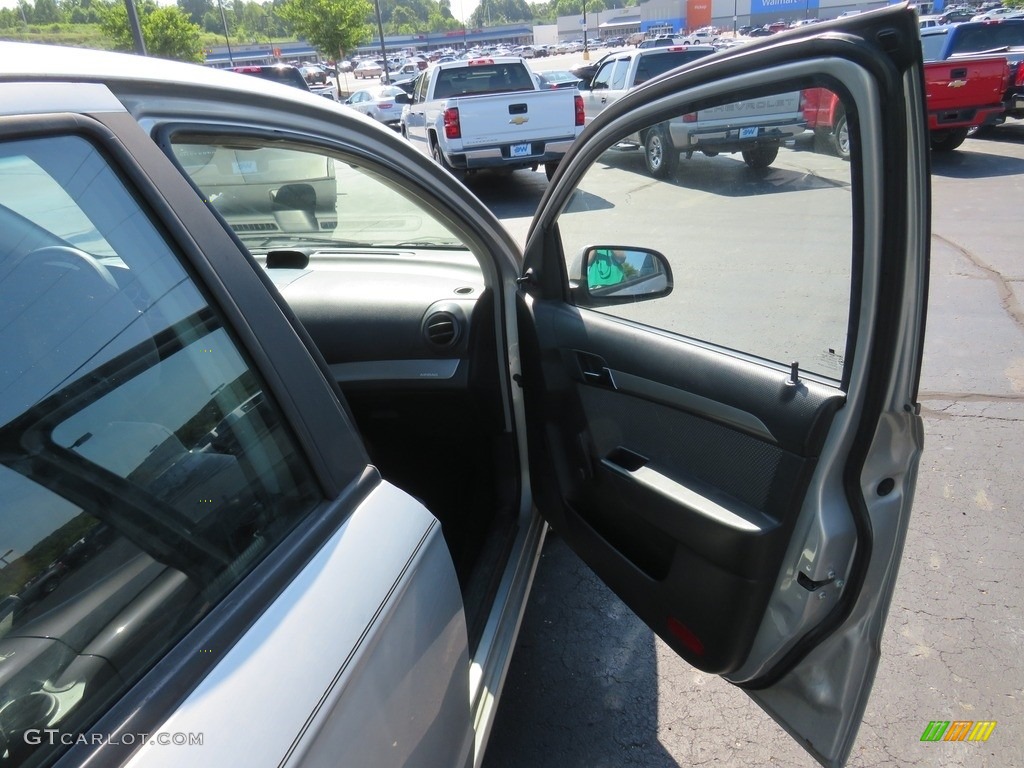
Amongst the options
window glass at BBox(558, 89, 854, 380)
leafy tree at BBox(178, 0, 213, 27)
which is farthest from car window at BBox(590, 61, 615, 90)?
leafy tree at BBox(178, 0, 213, 27)

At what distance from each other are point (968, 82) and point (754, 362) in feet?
38.3

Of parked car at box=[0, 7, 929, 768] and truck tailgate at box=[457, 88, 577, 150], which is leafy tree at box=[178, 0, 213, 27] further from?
parked car at box=[0, 7, 929, 768]

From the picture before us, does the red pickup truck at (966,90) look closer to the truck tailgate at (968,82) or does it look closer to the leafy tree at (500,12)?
the truck tailgate at (968,82)

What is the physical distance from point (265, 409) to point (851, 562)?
1249mm

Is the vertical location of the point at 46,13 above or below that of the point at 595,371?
above

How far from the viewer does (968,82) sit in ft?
35.2

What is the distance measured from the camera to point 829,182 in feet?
5.06

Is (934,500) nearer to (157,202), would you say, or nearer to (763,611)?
(763,611)

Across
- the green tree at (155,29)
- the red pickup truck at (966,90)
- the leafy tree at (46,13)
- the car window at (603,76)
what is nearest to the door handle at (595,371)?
the red pickup truck at (966,90)

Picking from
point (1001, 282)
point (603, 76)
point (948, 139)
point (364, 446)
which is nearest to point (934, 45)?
point (948, 139)

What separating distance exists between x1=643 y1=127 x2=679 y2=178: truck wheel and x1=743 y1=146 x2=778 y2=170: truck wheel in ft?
0.77

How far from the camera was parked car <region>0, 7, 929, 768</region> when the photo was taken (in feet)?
3.26

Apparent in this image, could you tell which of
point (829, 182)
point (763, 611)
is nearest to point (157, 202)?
point (829, 182)

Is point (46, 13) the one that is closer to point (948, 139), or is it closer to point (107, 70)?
point (948, 139)
